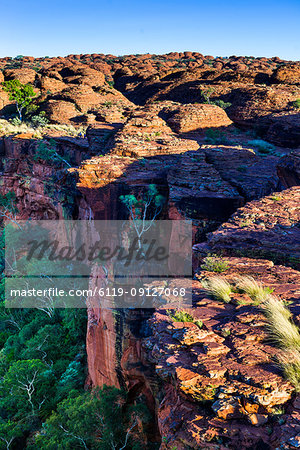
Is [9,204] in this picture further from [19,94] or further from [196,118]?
[19,94]

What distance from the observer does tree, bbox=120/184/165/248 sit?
1786 cm

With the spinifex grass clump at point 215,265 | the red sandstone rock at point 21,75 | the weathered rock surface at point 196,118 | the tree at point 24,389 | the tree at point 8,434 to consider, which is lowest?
the tree at point 8,434

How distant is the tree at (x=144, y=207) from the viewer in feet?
58.6

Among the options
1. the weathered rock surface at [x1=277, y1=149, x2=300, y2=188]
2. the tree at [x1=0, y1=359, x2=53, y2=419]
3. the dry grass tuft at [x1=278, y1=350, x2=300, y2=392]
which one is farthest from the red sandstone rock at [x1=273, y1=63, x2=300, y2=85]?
the dry grass tuft at [x1=278, y1=350, x2=300, y2=392]

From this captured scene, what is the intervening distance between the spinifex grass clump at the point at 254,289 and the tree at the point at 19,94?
44.7 meters

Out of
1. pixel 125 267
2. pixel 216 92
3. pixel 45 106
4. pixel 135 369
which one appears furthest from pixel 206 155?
pixel 45 106

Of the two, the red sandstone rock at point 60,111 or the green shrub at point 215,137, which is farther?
the red sandstone rock at point 60,111

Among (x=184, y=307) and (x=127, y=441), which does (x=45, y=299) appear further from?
(x=184, y=307)

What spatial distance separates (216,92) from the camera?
40188mm

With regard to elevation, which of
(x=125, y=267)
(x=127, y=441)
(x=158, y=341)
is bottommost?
(x=127, y=441)

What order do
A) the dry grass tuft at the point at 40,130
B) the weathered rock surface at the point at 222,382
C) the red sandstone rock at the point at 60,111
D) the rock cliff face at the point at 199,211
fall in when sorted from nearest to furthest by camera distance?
1. the weathered rock surface at the point at 222,382
2. the rock cliff face at the point at 199,211
3. the dry grass tuft at the point at 40,130
4. the red sandstone rock at the point at 60,111

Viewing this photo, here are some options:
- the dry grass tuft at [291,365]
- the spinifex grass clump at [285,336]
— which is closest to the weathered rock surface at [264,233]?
the spinifex grass clump at [285,336]

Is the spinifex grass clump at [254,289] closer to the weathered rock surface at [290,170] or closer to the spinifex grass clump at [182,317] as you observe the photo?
the spinifex grass clump at [182,317]

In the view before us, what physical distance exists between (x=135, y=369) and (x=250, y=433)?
7833 mm
